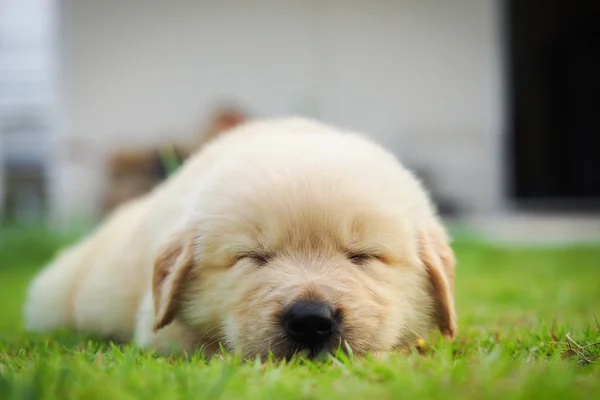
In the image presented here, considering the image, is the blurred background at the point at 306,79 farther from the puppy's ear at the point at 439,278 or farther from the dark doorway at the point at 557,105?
the puppy's ear at the point at 439,278

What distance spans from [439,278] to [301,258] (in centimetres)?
65

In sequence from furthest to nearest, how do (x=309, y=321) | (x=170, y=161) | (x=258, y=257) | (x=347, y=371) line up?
(x=170, y=161) < (x=258, y=257) < (x=309, y=321) < (x=347, y=371)

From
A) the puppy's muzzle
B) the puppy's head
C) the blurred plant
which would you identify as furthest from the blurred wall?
the puppy's muzzle

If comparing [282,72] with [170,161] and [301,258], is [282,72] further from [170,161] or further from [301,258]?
[301,258]

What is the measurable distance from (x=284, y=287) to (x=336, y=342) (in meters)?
0.27

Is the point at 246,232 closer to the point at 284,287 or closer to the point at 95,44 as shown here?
the point at 284,287

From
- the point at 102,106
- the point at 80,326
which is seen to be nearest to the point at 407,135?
the point at 102,106

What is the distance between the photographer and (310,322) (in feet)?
8.12

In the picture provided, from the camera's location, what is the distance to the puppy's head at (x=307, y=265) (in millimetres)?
2557

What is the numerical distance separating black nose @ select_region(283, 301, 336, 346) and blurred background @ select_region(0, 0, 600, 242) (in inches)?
420

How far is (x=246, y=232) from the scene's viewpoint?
2.83 metres

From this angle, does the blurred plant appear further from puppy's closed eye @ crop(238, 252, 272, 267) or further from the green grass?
the green grass

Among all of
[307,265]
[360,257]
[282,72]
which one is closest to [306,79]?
[282,72]

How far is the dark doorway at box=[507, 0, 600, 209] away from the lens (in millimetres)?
12312
